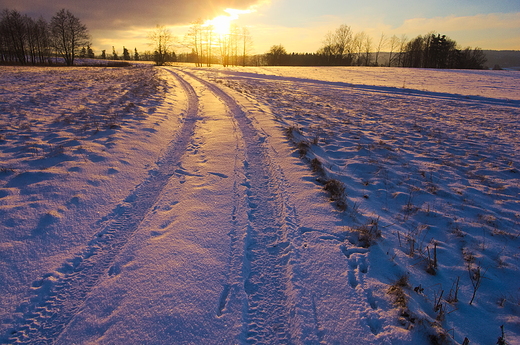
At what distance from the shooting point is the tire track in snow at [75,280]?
2121 mm

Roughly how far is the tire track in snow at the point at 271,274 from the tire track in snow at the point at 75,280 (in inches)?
58.7

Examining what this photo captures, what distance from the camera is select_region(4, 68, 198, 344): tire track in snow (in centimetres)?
212

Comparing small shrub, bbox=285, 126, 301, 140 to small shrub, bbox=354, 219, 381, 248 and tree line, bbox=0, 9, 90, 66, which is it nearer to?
small shrub, bbox=354, 219, 381, 248

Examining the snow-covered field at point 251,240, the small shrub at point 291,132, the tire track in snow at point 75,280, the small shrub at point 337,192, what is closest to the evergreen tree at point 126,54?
the snow-covered field at point 251,240

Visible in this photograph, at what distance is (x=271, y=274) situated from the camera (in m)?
2.74

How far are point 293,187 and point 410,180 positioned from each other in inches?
111

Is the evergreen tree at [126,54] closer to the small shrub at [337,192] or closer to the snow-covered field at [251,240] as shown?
the snow-covered field at [251,240]

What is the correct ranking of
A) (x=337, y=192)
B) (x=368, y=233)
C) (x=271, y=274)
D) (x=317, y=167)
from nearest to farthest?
(x=271, y=274) → (x=368, y=233) → (x=337, y=192) → (x=317, y=167)

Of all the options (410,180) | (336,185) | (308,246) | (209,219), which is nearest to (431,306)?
(308,246)

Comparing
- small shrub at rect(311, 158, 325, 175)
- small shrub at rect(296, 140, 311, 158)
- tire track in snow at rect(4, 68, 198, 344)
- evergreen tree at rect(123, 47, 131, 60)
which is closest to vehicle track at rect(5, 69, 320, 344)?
tire track in snow at rect(4, 68, 198, 344)

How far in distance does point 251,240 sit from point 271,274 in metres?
0.62

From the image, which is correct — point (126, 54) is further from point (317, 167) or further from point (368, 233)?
point (368, 233)

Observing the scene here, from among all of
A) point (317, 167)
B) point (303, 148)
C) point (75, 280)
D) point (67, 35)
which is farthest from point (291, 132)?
point (67, 35)

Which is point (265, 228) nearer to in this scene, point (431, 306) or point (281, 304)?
point (281, 304)
